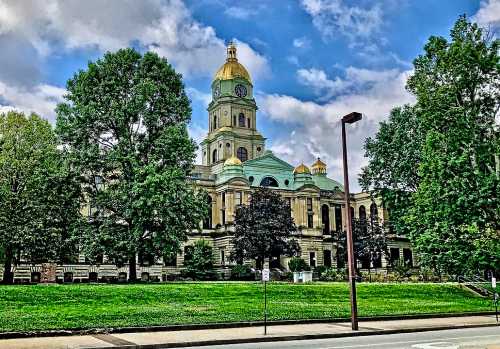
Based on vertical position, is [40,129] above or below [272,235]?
above

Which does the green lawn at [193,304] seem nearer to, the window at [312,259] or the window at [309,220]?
the window at [312,259]

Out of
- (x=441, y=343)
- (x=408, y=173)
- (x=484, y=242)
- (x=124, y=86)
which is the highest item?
(x=124, y=86)

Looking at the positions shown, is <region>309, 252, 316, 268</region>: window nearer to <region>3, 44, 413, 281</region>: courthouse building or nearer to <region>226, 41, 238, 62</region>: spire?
<region>3, 44, 413, 281</region>: courthouse building

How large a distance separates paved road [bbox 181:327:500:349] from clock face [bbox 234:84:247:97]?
243 ft

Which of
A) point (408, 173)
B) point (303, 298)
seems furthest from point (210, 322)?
point (408, 173)

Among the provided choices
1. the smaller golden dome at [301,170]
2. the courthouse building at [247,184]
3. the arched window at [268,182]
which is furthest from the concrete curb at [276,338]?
the smaller golden dome at [301,170]

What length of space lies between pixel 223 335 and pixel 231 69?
76.3 m

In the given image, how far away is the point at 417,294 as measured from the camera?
34.3 metres

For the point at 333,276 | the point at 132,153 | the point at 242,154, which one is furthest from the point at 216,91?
the point at 132,153

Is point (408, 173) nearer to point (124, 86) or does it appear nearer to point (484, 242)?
point (484, 242)

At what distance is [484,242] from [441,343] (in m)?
19.6

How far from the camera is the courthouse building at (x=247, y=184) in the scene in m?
73.9

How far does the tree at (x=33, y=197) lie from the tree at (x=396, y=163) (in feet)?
88.5

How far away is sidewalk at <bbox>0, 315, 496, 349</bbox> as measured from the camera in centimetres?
1488
